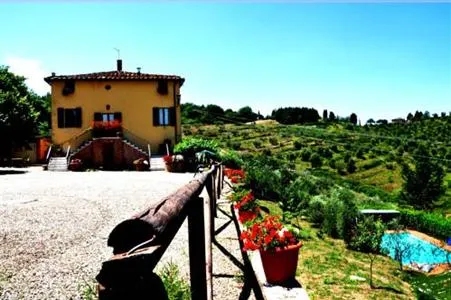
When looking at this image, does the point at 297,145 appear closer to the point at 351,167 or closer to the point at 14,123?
the point at 351,167

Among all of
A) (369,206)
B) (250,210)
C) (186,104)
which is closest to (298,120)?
(186,104)

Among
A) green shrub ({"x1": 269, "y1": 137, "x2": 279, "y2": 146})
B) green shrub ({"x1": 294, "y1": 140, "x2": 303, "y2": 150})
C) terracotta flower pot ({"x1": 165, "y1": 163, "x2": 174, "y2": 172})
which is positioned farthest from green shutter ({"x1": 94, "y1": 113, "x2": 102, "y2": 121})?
green shrub ({"x1": 269, "y1": 137, "x2": 279, "y2": 146})

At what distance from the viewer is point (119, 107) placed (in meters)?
31.9

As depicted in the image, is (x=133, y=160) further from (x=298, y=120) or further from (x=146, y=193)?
(x=298, y=120)

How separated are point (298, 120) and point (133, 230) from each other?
8912cm

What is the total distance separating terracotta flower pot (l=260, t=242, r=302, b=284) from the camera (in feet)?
16.9

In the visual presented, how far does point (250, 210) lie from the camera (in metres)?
8.80

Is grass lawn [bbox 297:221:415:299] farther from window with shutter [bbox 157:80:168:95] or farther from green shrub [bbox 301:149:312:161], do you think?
green shrub [bbox 301:149:312:161]

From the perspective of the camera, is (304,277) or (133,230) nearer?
(133,230)

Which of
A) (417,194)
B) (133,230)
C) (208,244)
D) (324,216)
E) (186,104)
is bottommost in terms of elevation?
(417,194)

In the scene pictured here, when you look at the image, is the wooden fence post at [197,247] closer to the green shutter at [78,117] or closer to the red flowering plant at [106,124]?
the red flowering plant at [106,124]

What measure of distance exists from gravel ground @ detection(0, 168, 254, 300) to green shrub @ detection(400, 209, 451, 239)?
16.4 meters

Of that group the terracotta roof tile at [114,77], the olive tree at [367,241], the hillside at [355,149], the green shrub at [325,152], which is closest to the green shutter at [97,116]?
the terracotta roof tile at [114,77]

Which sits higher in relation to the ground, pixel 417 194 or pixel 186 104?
pixel 186 104
